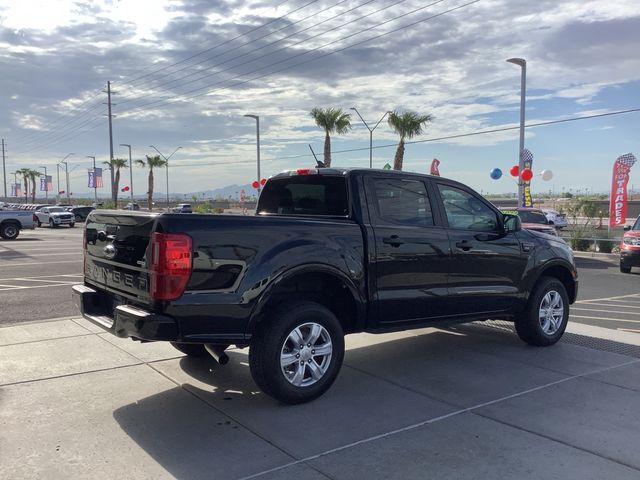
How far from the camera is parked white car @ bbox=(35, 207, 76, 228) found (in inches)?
1587

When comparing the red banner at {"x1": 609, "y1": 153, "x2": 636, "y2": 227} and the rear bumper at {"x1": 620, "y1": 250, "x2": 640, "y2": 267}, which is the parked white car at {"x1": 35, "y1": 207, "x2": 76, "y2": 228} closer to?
the red banner at {"x1": 609, "y1": 153, "x2": 636, "y2": 227}

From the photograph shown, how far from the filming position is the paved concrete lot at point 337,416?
11.5 feet

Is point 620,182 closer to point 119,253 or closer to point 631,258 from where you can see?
point 631,258

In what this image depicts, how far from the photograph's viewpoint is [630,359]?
231 inches

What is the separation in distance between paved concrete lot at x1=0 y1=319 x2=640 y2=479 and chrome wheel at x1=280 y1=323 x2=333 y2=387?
9.1 inches

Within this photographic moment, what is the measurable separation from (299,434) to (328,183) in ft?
7.62

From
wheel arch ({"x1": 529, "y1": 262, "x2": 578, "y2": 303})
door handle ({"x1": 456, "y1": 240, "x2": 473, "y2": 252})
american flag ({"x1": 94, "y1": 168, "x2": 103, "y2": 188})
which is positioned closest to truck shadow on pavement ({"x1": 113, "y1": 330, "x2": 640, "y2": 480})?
wheel arch ({"x1": 529, "y1": 262, "x2": 578, "y2": 303})

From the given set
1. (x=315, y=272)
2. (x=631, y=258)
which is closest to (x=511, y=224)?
(x=315, y=272)

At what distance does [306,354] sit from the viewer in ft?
14.9

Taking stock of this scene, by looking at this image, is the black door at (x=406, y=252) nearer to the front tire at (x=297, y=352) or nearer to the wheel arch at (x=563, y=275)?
the front tire at (x=297, y=352)

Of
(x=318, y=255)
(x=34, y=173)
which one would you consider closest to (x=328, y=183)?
(x=318, y=255)

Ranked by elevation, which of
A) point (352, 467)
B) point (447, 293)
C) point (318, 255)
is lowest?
point (352, 467)

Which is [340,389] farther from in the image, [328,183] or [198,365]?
[328,183]

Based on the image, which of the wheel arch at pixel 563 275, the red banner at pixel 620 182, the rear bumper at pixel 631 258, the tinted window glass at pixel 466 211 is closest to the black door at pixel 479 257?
the tinted window glass at pixel 466 211
